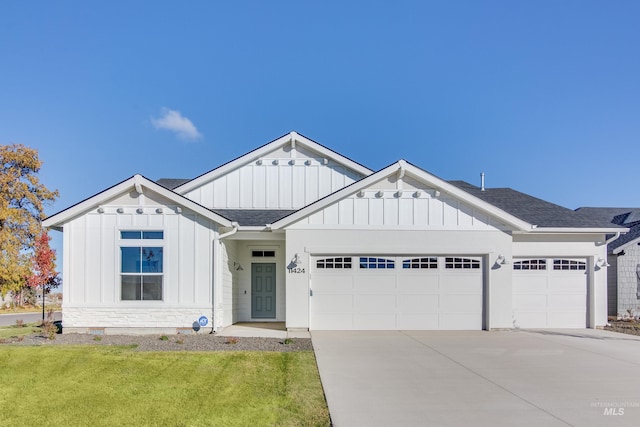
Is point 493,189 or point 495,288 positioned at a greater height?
point 493,189

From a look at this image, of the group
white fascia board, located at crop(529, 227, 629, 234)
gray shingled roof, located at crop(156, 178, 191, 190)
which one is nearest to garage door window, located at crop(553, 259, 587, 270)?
white fascia board, located at crop(529, 227, 629, 234)

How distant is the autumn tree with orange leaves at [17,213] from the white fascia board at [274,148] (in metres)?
14.2

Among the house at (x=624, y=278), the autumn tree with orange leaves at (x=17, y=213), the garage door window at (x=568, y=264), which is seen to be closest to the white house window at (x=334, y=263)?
the garage door window at (x=568, y=264)

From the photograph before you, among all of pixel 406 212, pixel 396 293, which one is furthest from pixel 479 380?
pixel 406 212

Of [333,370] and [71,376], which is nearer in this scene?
[71,376]

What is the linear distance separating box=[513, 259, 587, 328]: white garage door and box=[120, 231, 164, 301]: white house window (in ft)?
35.0

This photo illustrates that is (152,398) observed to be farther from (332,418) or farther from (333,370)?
(333,370)

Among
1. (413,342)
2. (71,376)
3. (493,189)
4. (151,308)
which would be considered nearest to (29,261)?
(151,308)

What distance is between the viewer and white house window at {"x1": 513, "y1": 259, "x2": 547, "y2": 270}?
13.8 metres

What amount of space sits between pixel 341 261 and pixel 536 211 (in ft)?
23.4

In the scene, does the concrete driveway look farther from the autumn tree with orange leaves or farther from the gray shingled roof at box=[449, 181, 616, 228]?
the autumn tree with orange leaves

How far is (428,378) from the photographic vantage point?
7301 mm

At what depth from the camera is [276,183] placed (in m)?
15.9

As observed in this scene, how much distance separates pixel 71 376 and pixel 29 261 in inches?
808
